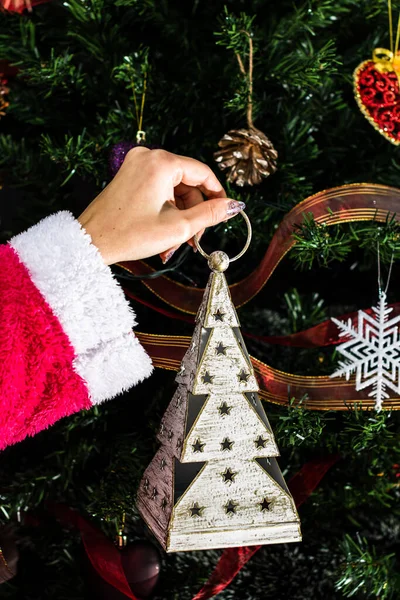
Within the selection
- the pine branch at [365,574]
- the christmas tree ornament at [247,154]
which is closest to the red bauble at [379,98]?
the christmas tree ornament at [247,154]

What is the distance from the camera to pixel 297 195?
0.84 meters

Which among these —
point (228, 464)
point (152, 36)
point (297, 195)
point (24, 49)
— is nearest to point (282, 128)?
point (297, 195)

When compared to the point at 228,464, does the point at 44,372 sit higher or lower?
higher

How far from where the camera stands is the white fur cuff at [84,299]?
616 mm

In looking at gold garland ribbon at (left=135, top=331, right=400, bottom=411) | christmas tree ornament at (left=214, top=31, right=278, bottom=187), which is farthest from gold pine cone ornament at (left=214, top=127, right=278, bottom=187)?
gold garland ribbon at (left=135, top=331, right=400, bottom=411)

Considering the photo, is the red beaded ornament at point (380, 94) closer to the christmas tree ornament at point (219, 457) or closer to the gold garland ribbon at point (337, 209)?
the gold garland ribbon at point (337, 209)

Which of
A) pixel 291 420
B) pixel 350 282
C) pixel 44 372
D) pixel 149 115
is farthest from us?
pixel 350 282

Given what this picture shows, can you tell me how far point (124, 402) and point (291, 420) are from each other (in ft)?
0.91

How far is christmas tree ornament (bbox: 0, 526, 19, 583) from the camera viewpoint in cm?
77

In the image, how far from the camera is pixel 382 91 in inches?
31.7

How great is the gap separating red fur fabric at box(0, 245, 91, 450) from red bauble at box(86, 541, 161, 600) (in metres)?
0.27

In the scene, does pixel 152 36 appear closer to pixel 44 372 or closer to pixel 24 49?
pixel 24 49

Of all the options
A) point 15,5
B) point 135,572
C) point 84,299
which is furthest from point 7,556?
point 15,5

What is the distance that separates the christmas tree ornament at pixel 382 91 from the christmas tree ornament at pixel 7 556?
0.71 meters
